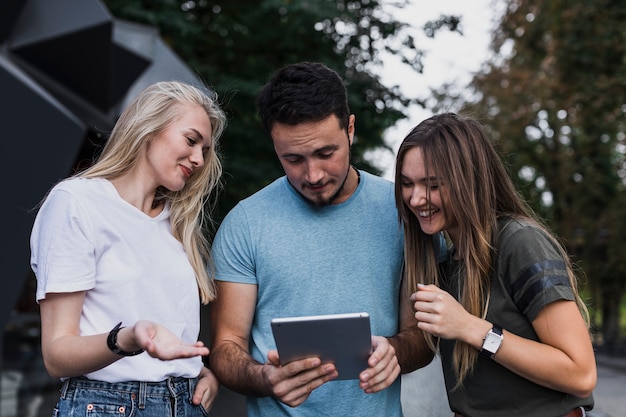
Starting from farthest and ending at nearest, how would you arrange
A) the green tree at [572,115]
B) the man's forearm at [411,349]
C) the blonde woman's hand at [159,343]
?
the green tree at [572,115], the man's forearm at [411,349], the blonde woman's hand at [159,343]

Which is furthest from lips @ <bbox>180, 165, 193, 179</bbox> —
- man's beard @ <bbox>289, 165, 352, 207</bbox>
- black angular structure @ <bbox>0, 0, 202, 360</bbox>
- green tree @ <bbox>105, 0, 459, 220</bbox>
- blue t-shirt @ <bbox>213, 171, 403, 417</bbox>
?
green tree @ <bbox>105, 0, 459, 220</bbox>

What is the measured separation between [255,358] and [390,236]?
694mm

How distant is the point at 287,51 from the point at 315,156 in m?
6.72

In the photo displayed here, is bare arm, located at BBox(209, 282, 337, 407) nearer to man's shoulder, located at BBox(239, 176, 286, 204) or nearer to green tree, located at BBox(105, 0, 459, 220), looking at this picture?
man's shoulder, located at BBox(239, 176, 286, 204)

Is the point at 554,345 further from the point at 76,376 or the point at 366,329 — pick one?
the point at 76,376

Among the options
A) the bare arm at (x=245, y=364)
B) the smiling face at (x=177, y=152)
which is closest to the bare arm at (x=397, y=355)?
the bare arm at (x=245, y=364)

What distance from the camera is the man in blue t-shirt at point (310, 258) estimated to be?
2.92 metres

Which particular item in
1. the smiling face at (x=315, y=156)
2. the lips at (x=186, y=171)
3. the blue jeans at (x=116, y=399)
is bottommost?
the blue jeans at (x=116, y=399)

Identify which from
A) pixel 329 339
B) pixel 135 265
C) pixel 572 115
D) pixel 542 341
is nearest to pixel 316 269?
pixel 329 339

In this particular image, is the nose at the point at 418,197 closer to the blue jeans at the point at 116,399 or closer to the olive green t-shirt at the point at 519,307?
the olive green t-shirt at the point at 519,307

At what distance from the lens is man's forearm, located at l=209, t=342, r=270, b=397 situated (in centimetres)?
269

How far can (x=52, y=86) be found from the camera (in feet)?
28.2

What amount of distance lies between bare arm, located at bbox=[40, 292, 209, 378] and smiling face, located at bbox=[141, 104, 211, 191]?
52 cm

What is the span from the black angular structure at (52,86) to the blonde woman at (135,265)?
921mm
